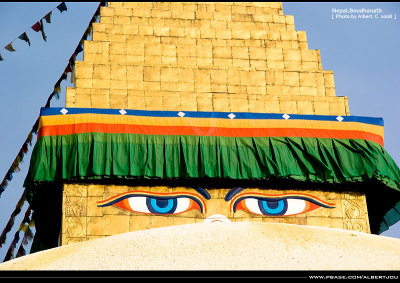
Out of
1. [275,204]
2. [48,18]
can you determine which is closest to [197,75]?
[275,204]

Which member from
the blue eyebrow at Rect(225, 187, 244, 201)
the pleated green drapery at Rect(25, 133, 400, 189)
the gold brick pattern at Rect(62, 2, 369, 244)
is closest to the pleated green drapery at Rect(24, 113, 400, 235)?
the pleated green drapery at Rect(25, 133, 400, 189)

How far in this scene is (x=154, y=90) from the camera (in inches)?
699

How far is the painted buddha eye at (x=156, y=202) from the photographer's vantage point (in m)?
16.4

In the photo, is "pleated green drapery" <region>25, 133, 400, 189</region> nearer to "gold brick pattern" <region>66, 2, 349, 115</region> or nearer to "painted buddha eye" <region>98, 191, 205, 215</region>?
"painted buddha eye" <region>98, 191, 205, 215</region>

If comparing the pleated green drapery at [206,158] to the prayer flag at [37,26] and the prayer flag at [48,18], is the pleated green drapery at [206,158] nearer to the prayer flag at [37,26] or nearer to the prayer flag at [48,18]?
the prayer flag at [37,26]

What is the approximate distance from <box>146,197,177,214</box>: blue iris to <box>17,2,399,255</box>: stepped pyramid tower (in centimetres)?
3

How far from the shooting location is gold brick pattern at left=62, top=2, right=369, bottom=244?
53.9 feet

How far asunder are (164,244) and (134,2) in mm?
9887

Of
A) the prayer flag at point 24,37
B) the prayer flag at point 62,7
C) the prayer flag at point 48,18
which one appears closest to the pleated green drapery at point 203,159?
the prayer flag at point 24,37

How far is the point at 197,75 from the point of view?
1814 centimetres

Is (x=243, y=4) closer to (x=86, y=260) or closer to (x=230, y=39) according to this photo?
(x=230, y=39)

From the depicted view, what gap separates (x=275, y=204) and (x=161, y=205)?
7.61 feet
